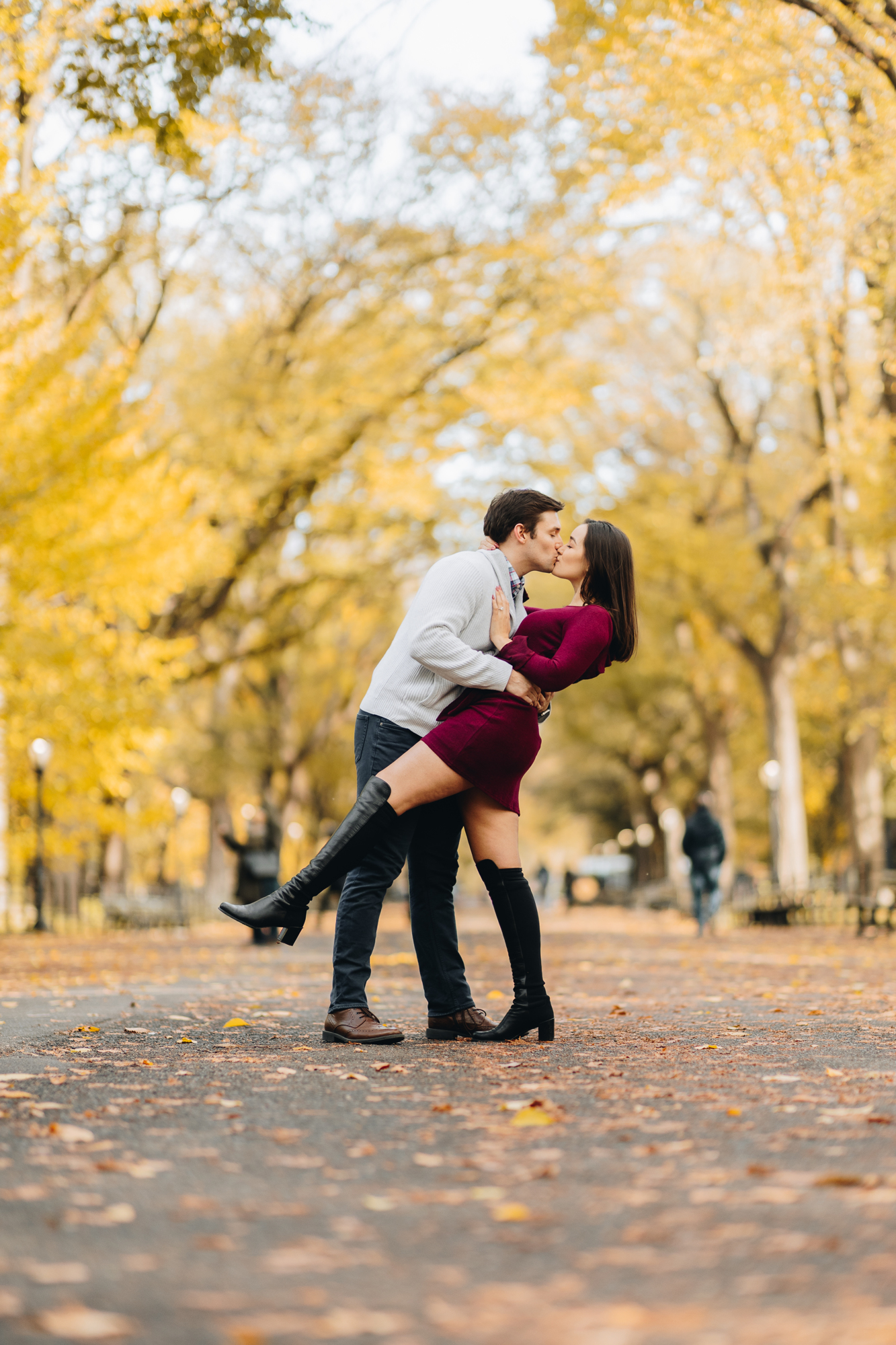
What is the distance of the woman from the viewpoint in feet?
16.2

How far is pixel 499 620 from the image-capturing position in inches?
201

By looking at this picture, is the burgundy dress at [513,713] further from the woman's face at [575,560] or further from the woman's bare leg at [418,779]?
the woman's face at [575,560]

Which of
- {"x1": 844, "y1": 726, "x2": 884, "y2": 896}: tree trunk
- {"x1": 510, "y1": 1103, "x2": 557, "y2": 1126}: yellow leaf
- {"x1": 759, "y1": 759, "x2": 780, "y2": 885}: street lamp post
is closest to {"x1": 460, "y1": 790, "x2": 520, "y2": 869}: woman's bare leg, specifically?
{"x1": 510, "y1": 1103, "x2": 557, "y2": 1126}: yellow leaf

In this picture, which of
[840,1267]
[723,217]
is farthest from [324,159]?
[840,1267]

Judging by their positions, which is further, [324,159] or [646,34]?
[324,159]

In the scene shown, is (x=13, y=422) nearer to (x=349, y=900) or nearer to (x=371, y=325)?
(x=371, y=325)

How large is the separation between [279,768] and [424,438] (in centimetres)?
1415

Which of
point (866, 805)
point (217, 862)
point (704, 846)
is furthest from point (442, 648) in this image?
point (217, 862)

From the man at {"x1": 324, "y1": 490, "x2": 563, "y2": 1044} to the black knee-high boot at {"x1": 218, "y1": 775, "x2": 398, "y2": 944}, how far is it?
12 centimetres

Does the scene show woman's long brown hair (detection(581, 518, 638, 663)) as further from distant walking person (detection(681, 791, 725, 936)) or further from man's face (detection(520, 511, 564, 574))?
distant walking person (detection(681, 791, 725, 936))

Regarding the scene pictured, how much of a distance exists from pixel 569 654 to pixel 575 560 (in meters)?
0.44

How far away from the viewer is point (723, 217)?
17.0m

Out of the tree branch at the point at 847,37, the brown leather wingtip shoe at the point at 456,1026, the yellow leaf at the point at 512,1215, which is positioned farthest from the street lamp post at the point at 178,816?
the yellow leaf at the point at 512,1215

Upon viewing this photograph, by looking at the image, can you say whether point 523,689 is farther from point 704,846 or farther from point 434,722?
point 704,846
